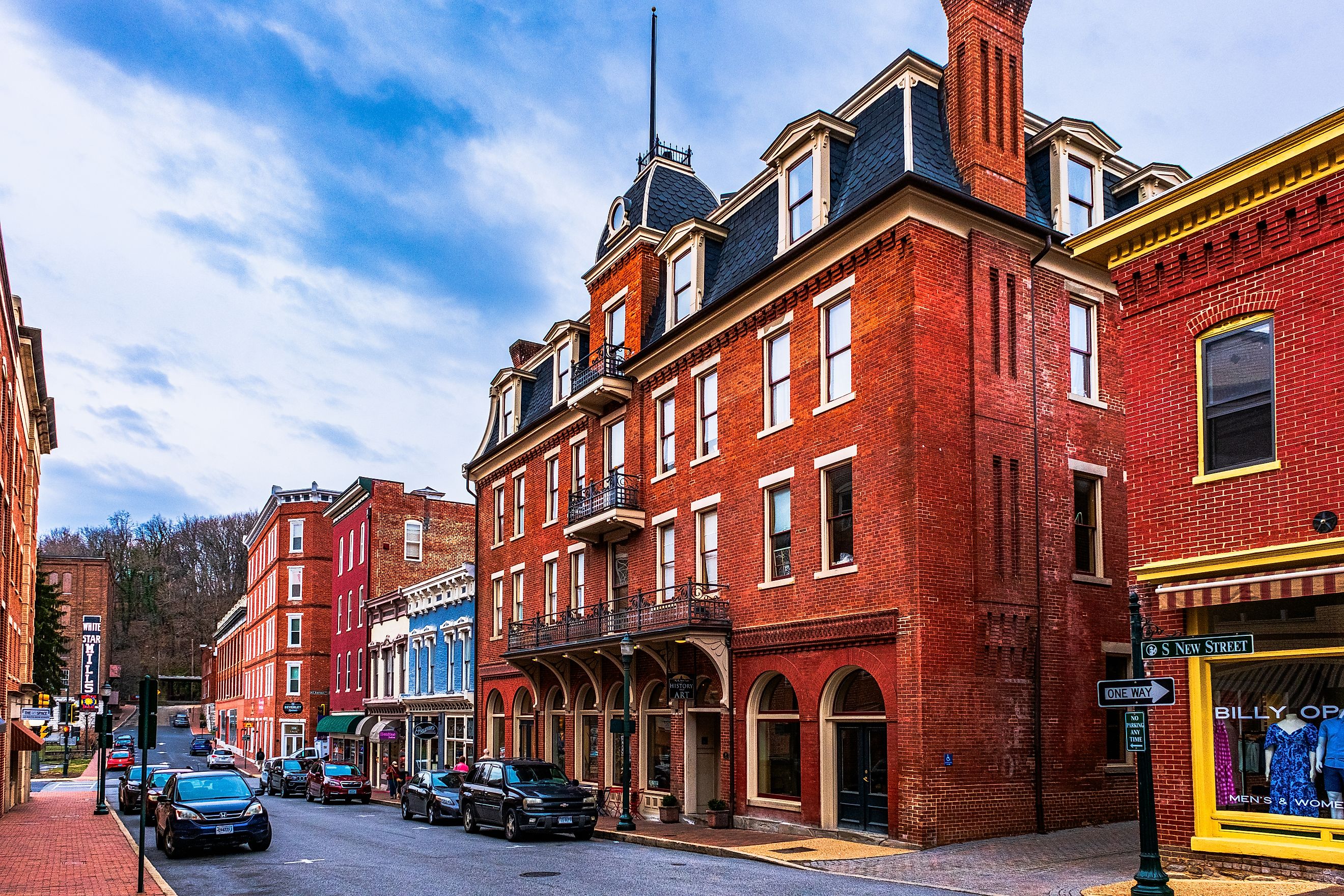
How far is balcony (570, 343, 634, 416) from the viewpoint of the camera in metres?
30.8

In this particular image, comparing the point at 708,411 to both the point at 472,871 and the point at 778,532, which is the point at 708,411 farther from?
the point at 472,871

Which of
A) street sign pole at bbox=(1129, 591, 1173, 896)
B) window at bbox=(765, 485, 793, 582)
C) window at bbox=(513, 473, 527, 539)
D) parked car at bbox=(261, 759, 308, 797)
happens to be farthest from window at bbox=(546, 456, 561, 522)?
street sign pole at bbox=(1129, 591, 1173, 896)

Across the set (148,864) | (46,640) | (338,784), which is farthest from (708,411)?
(46,640)

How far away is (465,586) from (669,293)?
17168 mm

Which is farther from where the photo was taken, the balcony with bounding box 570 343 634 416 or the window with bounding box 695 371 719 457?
the balcony with bounding box 570 343 634 416

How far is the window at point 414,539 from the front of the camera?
55031 mm

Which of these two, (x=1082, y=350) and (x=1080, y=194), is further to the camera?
(x=1080, y=194)

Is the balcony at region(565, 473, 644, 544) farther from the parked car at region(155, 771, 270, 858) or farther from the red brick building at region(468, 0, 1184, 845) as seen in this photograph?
the parked car at region(155, 771, 270, 858)

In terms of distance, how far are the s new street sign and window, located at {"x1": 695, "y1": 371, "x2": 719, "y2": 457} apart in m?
15.0

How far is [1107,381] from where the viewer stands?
23.8m

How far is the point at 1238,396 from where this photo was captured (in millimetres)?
14523

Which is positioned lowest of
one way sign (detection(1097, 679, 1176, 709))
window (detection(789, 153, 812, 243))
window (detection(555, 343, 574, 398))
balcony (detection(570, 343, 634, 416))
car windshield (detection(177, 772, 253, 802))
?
car windshield (detection(177, 772, 253, 802))

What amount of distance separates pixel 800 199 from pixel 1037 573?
8833 mm

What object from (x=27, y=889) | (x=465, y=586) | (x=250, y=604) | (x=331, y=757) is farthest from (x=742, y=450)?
(x=250, y=604)
